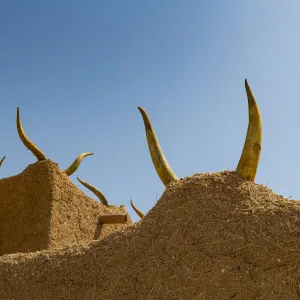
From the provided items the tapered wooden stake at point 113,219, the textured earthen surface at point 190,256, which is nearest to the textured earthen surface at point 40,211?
the tapered wooden stake at point 113,219

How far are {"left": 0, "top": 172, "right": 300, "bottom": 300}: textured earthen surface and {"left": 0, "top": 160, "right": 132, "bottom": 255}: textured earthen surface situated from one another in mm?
3366

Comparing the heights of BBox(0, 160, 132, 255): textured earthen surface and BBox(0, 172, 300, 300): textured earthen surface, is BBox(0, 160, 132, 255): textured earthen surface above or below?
above

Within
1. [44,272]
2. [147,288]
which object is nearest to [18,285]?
[44,272]

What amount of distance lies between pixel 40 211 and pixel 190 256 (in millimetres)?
4831

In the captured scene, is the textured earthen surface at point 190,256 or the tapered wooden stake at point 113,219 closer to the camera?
the textured earthen surface at point 190,256

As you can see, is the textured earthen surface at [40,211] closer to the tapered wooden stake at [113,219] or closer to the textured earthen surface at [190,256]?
the tapered wooden stake at [113,219]

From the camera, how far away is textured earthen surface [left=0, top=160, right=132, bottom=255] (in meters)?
7.98

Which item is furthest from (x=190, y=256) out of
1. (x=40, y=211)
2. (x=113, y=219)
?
(x=113, y=219)

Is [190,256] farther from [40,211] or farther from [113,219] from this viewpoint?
[113,219]

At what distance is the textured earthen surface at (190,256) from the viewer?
365 cm

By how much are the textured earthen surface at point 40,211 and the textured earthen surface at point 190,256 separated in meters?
3.37

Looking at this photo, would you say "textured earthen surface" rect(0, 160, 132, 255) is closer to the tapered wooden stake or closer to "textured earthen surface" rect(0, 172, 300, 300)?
the tapered wooden stake

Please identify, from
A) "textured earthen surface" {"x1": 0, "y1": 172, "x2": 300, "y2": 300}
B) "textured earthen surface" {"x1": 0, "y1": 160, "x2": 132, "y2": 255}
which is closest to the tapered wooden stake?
"textured earthen surface" {"x1": 0, "y1": 160, "x2": 132, "y2": 255}

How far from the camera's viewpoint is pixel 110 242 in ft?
14.1
